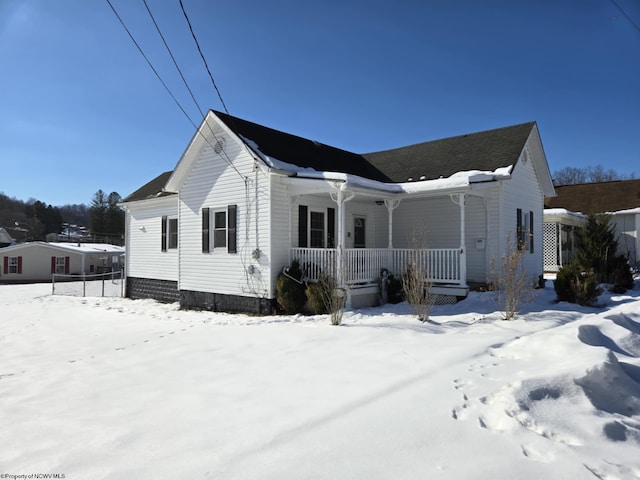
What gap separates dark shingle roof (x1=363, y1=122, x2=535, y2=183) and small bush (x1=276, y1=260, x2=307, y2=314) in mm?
5882

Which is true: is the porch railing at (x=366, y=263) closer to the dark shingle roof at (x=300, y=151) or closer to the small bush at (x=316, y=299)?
the small bush at (x=316, y=299)

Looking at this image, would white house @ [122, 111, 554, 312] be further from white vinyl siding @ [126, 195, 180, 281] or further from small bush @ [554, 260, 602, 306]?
small bush @ [554, 260, 602, 306]

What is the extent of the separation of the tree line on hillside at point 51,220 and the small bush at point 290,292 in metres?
55.0

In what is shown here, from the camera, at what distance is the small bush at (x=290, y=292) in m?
11.1

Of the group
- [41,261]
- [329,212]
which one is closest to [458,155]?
[329,212]

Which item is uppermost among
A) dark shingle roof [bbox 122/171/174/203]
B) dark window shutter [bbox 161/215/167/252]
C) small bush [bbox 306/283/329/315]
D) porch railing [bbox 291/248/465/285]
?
dark shingle roof [bbox 122/171/174/203]

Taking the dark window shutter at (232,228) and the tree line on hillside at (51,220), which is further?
the tree line on hillside at (51,220)

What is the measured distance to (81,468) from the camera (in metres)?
3.28

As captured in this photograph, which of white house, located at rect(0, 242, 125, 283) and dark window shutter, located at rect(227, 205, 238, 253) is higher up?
dark window shutter, located at rect(227, 205, 238, 253)

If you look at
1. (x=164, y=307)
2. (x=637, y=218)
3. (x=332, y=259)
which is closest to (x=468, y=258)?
(x=332, y=259)

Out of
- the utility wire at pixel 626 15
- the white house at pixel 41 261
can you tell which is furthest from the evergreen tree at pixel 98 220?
the utility wire at pixel 626 15

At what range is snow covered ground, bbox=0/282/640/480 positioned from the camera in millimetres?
3152

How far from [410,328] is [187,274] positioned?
860cm

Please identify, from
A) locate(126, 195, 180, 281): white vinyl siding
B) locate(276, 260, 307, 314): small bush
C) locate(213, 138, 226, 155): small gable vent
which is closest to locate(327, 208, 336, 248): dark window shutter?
locate(276, 260, 307, 314): small bush
